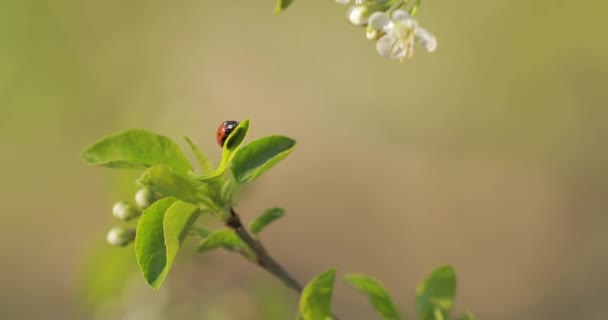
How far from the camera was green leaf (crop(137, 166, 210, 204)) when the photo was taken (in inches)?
40.1

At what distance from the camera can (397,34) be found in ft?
3.96

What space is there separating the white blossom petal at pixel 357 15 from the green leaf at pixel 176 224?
35 centimetres

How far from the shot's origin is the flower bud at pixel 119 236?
4.36ft

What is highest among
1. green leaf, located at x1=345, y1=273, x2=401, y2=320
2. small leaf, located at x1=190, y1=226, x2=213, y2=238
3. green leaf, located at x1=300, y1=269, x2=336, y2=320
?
small leaf, located at x1=190, y1=226, x2=213, y2=238

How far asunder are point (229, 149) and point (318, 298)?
9.1 inches

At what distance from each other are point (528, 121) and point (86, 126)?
2688 millimetres

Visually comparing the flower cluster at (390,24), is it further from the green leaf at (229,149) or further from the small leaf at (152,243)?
the small leaf at (152,243)

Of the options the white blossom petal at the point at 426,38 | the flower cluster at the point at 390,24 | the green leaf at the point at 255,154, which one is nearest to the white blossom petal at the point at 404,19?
the flower cluster at the point at 390,24

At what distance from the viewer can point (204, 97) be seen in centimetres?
518

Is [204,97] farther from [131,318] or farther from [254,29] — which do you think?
[131,318]

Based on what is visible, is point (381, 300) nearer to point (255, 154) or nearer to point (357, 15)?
point (255, 154)

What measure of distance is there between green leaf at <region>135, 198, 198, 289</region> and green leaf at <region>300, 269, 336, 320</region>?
179 mm

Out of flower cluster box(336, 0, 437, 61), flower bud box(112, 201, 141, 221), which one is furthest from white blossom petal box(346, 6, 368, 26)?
flower bud box(112, 201, 141, 221)

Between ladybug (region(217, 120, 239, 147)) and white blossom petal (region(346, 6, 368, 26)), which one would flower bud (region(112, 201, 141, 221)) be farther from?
white blossom petal (region(346, 6, 368, 26))
